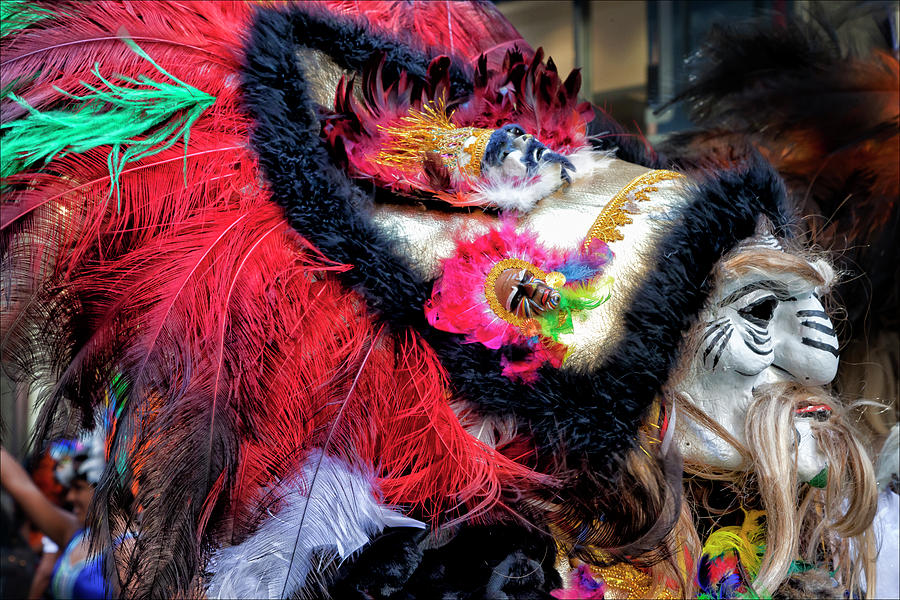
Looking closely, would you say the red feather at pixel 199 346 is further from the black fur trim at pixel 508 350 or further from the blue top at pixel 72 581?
the blue top at pixel 72 581

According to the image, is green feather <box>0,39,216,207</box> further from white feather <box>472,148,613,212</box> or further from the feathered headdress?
white feather <box>472,148,613,212</box>

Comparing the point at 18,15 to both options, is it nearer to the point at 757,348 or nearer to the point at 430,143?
the point at 430,143

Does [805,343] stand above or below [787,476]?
above

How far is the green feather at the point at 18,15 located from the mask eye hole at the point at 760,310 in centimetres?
94

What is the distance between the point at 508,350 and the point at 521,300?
60 millimetres

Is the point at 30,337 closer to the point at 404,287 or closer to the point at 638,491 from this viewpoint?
the point at 404,287

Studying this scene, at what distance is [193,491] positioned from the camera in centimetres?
92

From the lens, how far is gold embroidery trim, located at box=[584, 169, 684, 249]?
3.37ft

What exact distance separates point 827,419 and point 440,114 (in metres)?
0.64

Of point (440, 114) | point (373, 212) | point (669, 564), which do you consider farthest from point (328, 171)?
point (669, 564)

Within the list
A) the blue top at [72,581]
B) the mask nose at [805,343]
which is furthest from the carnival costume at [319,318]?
the blue top at [72,581]

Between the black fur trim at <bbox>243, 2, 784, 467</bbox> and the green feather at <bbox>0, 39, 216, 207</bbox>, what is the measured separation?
9 centimetres

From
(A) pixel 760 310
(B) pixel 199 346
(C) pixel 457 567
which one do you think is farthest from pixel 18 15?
(A) pixel 760 310

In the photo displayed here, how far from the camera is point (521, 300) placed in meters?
0.99
